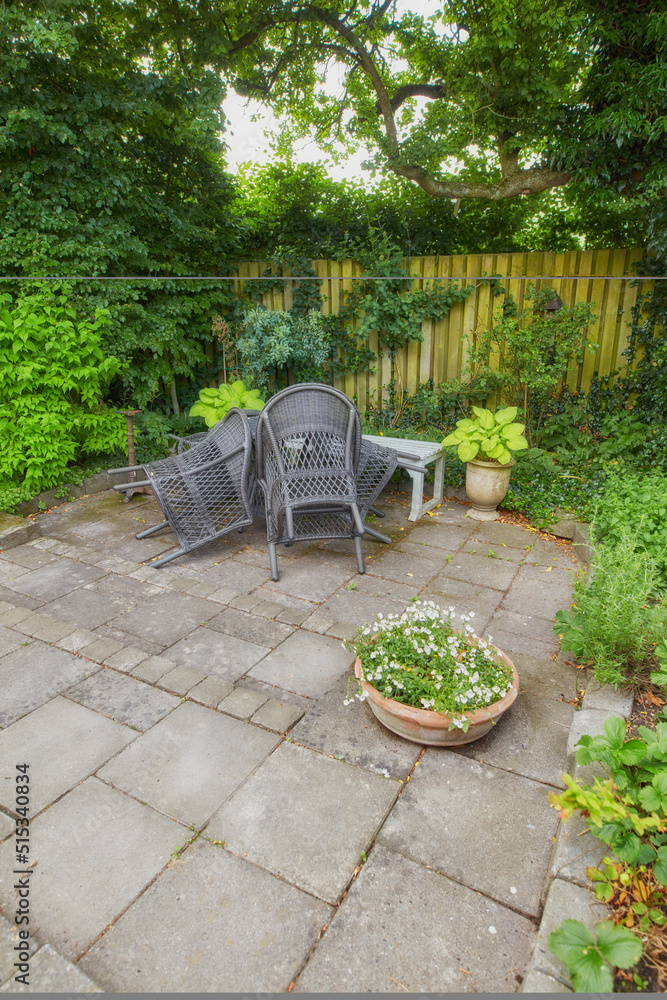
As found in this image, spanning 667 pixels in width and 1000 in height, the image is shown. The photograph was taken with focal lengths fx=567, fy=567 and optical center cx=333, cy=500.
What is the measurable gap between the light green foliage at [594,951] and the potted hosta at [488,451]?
3.28 metres

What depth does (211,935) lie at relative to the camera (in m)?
1.49

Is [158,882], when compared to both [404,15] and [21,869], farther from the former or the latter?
[404,15]

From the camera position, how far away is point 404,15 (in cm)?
559

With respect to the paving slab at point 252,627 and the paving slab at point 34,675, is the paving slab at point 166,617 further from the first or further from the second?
the paving slab at point 34,675

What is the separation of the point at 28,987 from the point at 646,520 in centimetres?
331

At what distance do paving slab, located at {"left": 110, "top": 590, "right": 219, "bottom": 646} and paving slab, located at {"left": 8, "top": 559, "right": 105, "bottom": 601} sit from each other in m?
0.52

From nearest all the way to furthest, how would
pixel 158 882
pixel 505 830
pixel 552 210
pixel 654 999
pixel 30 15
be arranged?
1. pixel 654 999
2. pixel 158 882
3. pixel 505 830
4. pixel 30 15
5. pixel 552 210

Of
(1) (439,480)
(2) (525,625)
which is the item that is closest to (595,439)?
(1) (439,480)

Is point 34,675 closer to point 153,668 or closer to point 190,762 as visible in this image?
point 153,668

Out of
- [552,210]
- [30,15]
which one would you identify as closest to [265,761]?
[30,15]

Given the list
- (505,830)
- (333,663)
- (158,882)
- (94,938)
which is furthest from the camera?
(333,663)

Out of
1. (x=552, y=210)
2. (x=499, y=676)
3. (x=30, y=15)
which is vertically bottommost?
(x=499, y=676)

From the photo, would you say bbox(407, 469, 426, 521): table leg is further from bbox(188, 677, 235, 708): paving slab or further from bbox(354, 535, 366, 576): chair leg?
bbox(188, 677, 235, 708): paving slab

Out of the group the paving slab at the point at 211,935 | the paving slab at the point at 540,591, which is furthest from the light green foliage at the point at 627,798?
the paving slab at the point at 540,591
